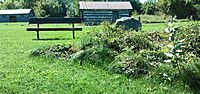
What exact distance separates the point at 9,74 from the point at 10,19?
3180 inches

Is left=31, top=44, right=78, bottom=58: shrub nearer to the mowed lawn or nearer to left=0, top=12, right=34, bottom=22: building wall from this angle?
the mowed lawn

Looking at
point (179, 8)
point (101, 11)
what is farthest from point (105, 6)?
point (179, 8)

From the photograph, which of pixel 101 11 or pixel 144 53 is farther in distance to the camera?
pixel 101 11

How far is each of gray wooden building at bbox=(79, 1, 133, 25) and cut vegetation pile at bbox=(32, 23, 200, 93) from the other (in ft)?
118

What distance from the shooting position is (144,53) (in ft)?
29.6

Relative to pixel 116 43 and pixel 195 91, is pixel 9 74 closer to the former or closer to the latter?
pixel 116 43

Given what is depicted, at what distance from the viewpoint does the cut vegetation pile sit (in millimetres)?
7531

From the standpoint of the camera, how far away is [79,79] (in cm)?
841

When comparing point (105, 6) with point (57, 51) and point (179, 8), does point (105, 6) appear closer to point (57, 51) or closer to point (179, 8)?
point (179, 8)

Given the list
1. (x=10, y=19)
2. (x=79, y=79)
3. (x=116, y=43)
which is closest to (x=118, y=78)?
(x=79, y=79)

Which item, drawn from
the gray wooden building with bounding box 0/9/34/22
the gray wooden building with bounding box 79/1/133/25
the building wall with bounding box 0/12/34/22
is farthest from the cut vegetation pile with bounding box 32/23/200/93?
the building wall with bounding box 0/12/34/22

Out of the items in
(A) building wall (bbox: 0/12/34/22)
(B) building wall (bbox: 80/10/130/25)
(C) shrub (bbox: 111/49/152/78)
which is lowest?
(A) building wall (bbox: 0/12/34/22)

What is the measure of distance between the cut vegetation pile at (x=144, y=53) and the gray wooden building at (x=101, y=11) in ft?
118

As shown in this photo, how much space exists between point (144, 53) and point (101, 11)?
41622mm
